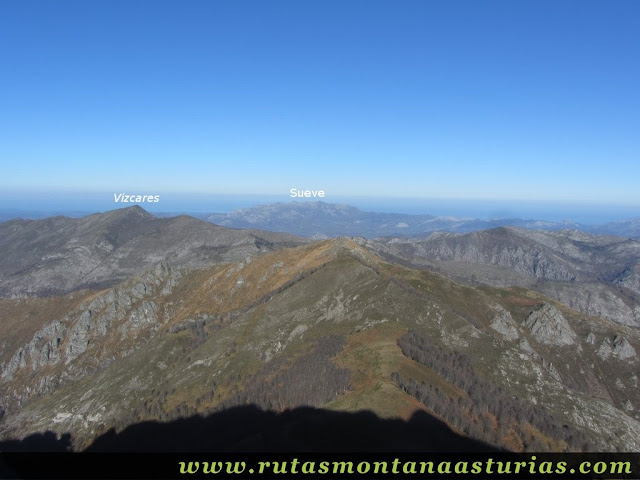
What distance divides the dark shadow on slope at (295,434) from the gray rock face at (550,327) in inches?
4210

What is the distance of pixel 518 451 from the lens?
336 feet

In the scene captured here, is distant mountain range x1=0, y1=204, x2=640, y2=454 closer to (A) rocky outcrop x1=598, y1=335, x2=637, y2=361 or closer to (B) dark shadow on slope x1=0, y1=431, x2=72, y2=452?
(A) rocky outcrop x1=598, y1=335, x2=637, y2=361

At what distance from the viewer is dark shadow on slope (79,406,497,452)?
85269 mm

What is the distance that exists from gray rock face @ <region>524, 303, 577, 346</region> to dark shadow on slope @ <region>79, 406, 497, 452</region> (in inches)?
4210

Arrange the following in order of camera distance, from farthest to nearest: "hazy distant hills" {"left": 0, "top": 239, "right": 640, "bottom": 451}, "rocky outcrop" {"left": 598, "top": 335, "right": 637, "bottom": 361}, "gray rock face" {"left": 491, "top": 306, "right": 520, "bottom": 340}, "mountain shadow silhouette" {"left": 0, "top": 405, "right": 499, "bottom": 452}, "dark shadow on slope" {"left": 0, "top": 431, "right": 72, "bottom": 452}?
"gray rock face" {"left": 491, "top": 306, "right": 520, "bottom": 340}
"rocky outcrop" {"left": 598, "top": 335, "right": 637, "bottom": 361}
"dark shadow on slope" {"left": 0, "top": 431, "right": 72, "bottom": 452}
"hazy distant hills" {"left": 0, "top": 239, "right": 640, "bottom": 451}
"mountain shadow silhouette" {"left": 0, "top": 405, "right": 499, "bottom": 452}

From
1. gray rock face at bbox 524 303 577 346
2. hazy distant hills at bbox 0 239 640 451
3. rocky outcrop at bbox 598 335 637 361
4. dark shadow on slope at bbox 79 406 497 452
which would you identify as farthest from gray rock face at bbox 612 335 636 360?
dark shadow on slope at bbox 79 406 497 452

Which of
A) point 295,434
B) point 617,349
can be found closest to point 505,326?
point 617,349

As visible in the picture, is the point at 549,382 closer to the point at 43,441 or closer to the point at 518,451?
the point at 518,451

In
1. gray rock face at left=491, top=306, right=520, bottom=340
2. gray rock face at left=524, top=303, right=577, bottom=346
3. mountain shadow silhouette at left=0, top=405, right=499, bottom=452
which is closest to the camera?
mountain shadow silhouette at left=0, top=405, right=499, bottom=452

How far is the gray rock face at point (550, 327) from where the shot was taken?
180750 millimetres

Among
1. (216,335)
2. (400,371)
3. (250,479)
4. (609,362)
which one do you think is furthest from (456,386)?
(216,335)

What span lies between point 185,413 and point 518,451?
112 meters

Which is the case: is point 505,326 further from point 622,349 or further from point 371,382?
point 371,382

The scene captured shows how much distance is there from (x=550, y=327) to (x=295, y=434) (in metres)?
141
